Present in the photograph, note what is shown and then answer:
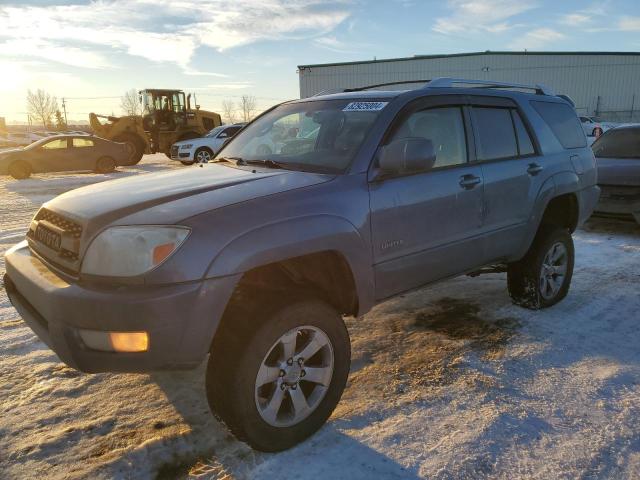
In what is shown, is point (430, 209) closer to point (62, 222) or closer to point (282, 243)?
point (282, 243)

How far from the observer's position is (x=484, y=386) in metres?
3.12

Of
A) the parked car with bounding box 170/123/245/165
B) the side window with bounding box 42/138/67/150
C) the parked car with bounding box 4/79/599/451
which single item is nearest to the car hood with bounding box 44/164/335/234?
the parked car with bounding box 4/79/599/451

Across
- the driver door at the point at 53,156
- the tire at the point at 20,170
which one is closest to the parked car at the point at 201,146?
the driver door at the point at 53,156

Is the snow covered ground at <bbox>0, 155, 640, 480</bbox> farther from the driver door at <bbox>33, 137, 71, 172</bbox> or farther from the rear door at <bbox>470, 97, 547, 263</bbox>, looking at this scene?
the driver door at <bbox>33, 137, 71, 172</bbox>

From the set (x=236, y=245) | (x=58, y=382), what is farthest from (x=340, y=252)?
(x=58, y=382)

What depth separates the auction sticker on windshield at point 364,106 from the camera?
3.21m

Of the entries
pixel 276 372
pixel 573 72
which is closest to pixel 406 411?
pixel 276 372

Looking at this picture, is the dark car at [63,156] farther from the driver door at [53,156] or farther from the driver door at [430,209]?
the driver door at [430,209]

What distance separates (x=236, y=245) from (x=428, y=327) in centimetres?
231

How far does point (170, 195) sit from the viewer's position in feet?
8.44

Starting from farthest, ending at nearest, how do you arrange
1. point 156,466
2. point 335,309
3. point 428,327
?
point 428,327 → point 335,309 → point 156,466

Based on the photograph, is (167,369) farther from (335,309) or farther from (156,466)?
(335,309)

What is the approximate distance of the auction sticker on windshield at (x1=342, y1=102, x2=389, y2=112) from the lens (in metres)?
3.21

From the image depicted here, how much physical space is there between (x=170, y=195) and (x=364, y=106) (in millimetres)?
1467
